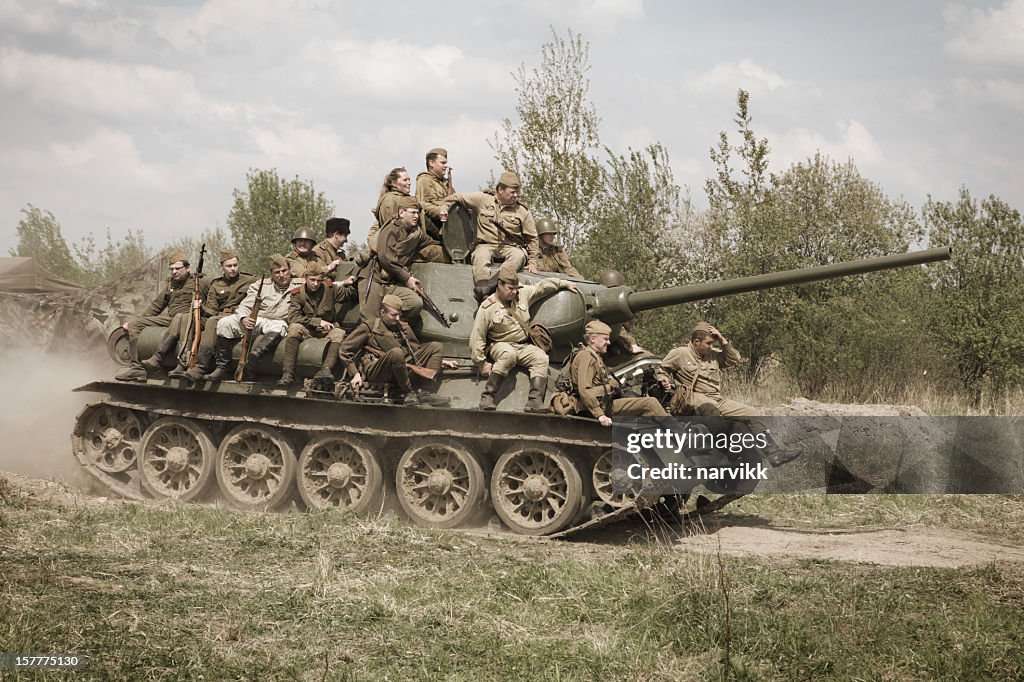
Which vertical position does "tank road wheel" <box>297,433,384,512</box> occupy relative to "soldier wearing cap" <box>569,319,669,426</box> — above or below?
below

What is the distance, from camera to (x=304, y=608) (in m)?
8.05

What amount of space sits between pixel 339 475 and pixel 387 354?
5.82 ft

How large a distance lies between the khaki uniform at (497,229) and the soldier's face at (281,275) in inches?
86.3

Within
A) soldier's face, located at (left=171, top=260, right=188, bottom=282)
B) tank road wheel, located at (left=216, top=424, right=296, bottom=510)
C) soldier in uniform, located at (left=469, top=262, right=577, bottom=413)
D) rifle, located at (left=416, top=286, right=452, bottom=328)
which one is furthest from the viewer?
soldier's face, located at (left=171, top=260, right=188, bottom=282)

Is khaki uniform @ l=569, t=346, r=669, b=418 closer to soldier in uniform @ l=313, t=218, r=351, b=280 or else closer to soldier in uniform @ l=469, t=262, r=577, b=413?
soldier in uniform @ l=469, t=262, r=577, b=413

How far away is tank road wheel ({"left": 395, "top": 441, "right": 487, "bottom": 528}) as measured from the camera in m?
11.7

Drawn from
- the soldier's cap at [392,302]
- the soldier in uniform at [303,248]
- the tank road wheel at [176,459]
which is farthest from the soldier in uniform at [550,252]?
the tank road wheel at [176,459]

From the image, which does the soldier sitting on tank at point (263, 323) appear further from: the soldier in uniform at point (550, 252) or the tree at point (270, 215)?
the tree at point (270, 215)

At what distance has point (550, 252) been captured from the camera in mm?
13742

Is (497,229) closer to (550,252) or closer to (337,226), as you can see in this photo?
(550,252)

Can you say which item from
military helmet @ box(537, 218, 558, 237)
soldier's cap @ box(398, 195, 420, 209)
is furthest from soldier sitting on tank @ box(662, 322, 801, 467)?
soldier's cap @ box(398, 195, 420, 209)

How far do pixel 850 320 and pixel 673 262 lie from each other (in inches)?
163

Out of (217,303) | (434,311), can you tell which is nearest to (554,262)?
(434,311)

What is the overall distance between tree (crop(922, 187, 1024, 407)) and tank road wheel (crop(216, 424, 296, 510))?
16.3 meters
